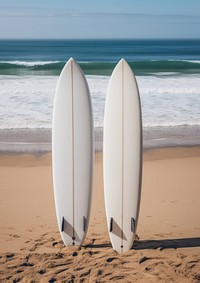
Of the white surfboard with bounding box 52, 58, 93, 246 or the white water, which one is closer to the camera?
the white surfboard with bounding box 52, 58, 93, 246

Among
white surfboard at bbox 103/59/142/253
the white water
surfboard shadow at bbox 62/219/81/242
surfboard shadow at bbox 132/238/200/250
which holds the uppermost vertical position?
the white water

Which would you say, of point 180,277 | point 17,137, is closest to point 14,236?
point 180,277

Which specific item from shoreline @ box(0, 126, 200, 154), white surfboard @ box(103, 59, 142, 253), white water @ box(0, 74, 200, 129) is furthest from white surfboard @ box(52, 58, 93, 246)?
white water @ box(0, 74, 200, 129)

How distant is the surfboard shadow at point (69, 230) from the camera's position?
4285 mm

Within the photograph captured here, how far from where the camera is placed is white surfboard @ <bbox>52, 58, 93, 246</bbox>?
4262 millimetres

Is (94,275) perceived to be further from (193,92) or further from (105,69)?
(105,69)

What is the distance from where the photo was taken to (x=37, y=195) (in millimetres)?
5457

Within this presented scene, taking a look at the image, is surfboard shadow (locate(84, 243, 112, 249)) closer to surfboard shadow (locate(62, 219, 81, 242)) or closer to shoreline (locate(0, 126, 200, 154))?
surfboard shadow (locate(62, 219, 81, 242))

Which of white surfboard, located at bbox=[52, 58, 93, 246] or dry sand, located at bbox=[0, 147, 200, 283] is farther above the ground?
white surfboard, located at bbox=[52, 58, 93, 246]

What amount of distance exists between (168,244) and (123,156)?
3.10 feet

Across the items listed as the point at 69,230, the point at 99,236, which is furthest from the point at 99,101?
the point at 69,230

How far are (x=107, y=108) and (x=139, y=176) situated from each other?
709 millimetres

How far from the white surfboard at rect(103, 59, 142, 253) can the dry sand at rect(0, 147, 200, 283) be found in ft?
0.67

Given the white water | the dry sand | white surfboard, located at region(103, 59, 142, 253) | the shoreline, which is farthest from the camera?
the white water
